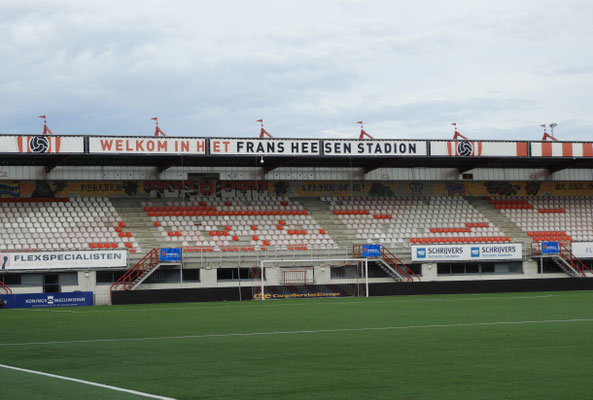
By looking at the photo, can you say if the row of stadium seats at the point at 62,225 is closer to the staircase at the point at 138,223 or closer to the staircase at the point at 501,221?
the staircase at the point at 138,223

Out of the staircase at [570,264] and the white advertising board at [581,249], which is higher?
the white advertising board at [581,249]

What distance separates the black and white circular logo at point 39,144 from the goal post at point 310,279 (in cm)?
1441

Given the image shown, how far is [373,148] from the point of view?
50688 millimetres

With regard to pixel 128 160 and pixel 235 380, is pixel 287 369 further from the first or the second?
pixel 128 160

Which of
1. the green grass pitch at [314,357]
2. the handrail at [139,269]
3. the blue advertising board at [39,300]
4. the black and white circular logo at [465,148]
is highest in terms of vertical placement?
the black and white circular logo at [465,148]

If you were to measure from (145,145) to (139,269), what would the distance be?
7.94 metres

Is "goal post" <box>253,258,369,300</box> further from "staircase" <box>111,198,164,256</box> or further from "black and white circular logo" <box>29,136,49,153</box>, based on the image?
"black and white circular logo" <box>29,136,49,153</box>

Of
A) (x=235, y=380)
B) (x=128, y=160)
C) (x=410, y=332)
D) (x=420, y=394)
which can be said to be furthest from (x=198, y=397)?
(x=128, y=160)

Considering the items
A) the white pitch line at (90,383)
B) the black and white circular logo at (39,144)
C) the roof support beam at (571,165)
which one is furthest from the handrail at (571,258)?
the white pitch line at (90,383)

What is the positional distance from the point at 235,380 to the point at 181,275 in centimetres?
3409

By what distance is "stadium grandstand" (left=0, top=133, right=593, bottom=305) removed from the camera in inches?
1748

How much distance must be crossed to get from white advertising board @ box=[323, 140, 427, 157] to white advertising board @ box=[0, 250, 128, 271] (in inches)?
591

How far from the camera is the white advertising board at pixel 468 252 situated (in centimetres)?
4816

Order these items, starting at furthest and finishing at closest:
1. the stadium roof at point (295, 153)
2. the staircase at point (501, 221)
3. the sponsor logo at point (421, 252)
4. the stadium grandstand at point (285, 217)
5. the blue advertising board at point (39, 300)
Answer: the staircase at point (501, 221)
the sponsor logo at point (421, 252)
the stadium roof at point (295, 153)
the stadium grandstand at point (285, 217)
the blue advertising board at point (39, 300)
